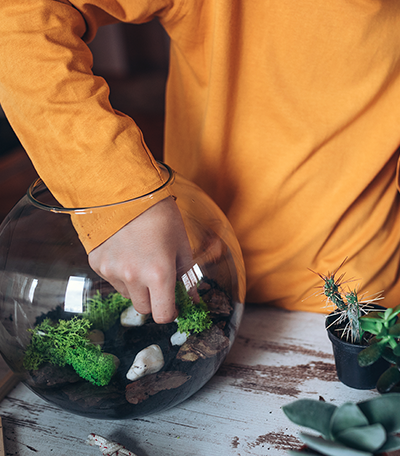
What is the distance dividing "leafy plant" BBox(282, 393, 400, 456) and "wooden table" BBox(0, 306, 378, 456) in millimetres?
217

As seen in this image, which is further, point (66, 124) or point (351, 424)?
point (66, 124)

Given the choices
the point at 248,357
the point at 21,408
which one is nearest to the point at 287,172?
the point at 248,357

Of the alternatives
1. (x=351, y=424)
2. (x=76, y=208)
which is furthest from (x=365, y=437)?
(x=76, y=208)

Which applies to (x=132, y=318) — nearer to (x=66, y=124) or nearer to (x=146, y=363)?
(x=146, y=363)

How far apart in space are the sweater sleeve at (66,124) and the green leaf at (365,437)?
32cm

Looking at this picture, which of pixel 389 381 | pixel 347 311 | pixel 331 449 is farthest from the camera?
pixel 347 311

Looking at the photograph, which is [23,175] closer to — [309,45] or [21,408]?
[21,408]

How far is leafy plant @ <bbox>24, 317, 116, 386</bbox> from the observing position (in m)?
0.50

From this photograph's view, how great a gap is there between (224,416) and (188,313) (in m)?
0.16

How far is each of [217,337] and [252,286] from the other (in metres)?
0.28

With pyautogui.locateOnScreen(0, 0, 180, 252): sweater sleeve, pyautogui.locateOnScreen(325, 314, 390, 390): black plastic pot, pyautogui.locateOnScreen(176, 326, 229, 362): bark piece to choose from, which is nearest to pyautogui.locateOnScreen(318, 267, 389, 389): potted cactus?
pyautogui.locateOnScreen(325, 314, 390, 390): black plastic pot

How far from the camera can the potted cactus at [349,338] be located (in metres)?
0.50

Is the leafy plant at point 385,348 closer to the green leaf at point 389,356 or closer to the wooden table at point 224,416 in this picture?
the green leaf at point 389,356

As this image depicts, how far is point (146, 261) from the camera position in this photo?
0.49m
